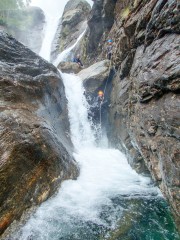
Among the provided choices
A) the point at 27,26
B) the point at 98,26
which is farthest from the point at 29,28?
the point at 98,26

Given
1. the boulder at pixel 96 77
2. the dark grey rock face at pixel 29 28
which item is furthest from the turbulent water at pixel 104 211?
the dark grey rock face at pixel 29 28

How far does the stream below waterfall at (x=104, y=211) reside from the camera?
16.4 feet

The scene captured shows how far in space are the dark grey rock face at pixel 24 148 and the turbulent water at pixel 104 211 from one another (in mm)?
480

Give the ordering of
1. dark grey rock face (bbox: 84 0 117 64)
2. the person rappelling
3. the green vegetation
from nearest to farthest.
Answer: the person rappelling, dark grey rock face (bbox: 84 0 117 64), the green vegetation

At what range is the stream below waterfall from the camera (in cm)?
499

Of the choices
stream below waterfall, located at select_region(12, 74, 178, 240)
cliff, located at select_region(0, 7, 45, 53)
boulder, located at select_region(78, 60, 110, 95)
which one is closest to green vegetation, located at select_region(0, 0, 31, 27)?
cliff, located at select_region(0, 7, 45, 53)

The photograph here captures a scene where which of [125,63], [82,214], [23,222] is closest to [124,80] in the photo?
[125,63]

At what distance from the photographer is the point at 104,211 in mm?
5949

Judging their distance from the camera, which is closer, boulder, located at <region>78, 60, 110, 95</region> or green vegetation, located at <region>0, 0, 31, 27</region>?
boulder, located at <region>78, 60, 110, 95</region>

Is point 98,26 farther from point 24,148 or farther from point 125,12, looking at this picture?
point 24,148

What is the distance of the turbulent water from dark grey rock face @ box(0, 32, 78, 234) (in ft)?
1.57

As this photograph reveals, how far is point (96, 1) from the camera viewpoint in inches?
760

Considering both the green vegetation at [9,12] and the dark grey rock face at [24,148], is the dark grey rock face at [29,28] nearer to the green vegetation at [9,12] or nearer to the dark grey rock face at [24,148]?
the green vegetation at [9,12]

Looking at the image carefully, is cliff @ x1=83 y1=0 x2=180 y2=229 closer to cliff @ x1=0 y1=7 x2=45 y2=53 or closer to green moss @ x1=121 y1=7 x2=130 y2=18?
green moss @ x1=121 y1=7 x2=130 y2=18
